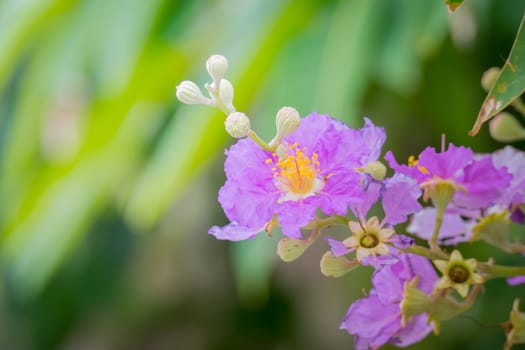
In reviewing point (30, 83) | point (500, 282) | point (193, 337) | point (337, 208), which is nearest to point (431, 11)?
point (500, 282)

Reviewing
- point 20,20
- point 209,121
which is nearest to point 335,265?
point 209,121

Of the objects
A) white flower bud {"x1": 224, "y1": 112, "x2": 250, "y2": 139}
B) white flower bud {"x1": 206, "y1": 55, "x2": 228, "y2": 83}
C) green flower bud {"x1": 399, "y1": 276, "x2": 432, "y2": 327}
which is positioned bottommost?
green flower bud {"x1": 399, "y1": 276, "x2": 432, "y2": 327}

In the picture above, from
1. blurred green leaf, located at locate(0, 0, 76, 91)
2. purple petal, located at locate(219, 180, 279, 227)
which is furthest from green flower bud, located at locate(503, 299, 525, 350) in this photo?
blurred green leaf, located at locate(0, 0, 76, 91)

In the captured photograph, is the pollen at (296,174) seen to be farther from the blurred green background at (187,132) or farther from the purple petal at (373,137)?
the blurred green background at (187,132)

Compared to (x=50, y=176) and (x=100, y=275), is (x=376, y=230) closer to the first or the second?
(x=50, y=176)

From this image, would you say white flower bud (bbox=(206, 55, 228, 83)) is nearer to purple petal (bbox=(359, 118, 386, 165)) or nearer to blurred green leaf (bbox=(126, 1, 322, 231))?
purple petal (bbox=(359, 118, 386, 165))

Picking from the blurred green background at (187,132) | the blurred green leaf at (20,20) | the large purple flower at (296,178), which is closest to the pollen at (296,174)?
the large purple flower at (296,178)

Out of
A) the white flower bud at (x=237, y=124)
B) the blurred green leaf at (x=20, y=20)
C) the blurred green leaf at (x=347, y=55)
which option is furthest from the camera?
the blurred green leaf at (x=20, y=20)
